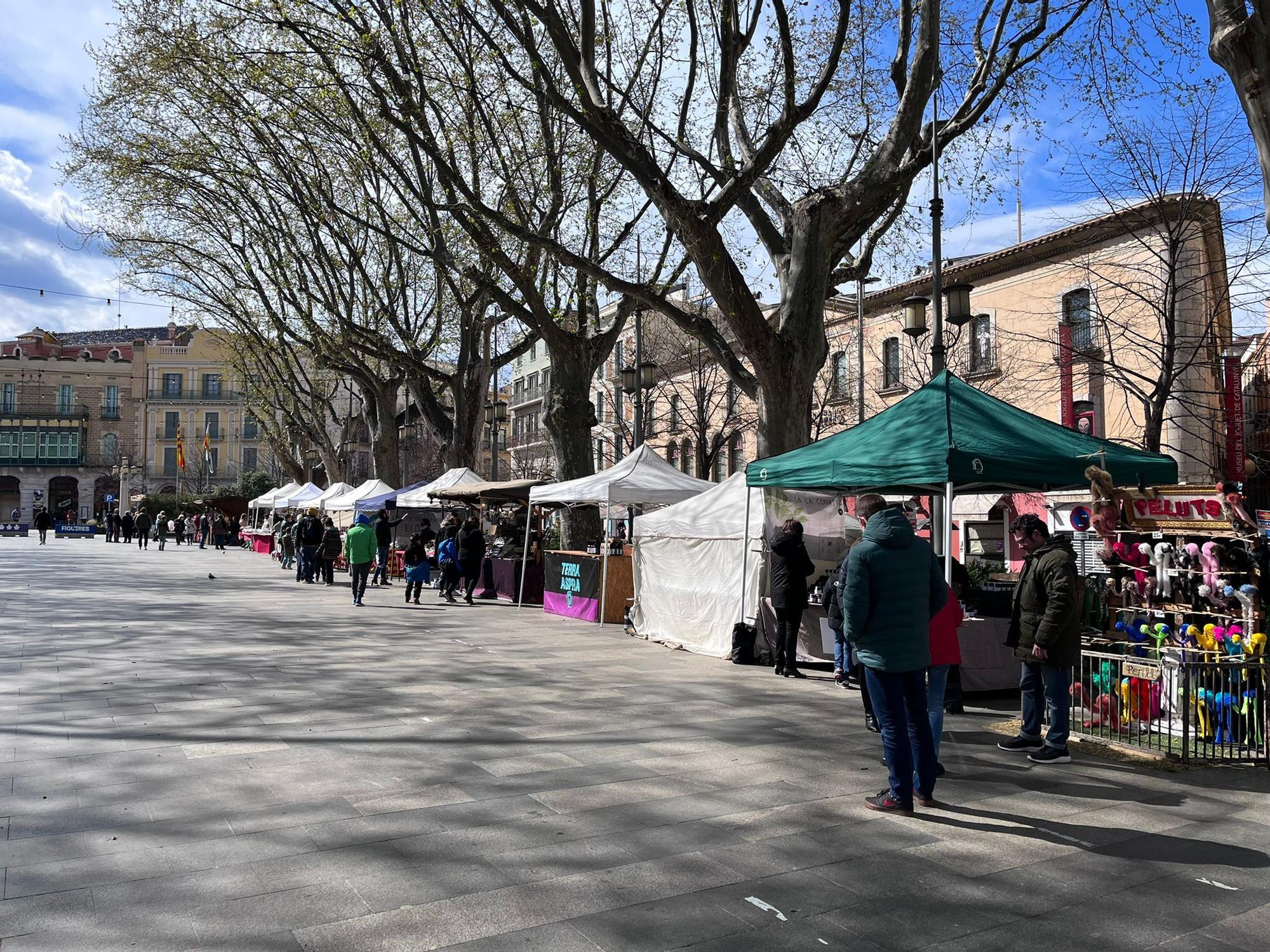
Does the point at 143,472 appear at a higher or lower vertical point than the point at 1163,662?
higher

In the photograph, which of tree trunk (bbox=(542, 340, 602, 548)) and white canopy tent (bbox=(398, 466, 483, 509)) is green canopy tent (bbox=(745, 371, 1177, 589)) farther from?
white canopy tent (bbox=(398, 466, 483, 509))

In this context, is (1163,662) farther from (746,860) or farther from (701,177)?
(701,177)

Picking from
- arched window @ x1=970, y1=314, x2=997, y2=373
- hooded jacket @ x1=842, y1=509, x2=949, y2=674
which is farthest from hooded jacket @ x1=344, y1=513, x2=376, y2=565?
arched window @ x1=970, y1=314, x2=997, y2=373

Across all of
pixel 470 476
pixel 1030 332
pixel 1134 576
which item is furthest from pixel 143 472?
pixel 1134 576

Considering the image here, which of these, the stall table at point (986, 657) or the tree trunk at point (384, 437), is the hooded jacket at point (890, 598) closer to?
the stall table at point (986, 657)

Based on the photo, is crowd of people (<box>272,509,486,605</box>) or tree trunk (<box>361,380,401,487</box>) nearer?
crowd of people (<box>272,509,486,605</box>)

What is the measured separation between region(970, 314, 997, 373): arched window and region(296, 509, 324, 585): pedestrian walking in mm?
20586

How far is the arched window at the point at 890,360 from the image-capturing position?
33875 millimetres

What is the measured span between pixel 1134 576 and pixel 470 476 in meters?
17.0

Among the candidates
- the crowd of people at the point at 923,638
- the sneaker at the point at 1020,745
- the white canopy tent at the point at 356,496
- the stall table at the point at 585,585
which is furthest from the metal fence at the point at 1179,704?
the white canopy tent at the point at 356,496

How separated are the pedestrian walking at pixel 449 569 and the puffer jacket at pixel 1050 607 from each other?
14.4 m

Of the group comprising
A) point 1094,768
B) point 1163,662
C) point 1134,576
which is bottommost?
point 1094,768

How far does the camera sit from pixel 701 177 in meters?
16.5

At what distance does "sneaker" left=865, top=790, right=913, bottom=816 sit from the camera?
543 cm
